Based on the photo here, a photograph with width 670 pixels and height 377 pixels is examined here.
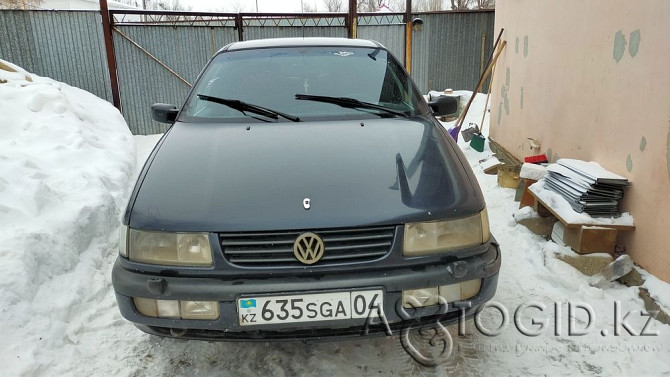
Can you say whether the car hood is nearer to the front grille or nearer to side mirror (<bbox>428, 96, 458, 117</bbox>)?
the front grille

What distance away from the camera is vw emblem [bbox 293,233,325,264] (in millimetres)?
1765

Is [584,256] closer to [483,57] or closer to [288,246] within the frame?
[288,246]

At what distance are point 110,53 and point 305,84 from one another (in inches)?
248

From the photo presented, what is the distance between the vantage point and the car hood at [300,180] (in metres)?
1.80

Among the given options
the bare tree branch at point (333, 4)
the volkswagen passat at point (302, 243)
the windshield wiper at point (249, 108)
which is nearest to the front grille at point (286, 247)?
the volkswagen passat at point (302, 243)

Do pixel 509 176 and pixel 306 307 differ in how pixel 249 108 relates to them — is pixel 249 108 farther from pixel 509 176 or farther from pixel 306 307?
pixel 509 176

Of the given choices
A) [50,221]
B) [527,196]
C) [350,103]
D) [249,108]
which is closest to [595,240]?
[527,196]

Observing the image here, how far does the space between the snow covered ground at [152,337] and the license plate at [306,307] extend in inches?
18.2

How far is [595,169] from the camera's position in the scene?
3.10m

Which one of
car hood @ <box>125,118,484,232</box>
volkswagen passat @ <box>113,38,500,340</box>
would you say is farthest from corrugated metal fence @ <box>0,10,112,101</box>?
volkswagen passat @ <box>113,38,500,340</box>

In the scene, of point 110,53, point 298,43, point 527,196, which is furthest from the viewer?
point 110,53

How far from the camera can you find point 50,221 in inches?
119

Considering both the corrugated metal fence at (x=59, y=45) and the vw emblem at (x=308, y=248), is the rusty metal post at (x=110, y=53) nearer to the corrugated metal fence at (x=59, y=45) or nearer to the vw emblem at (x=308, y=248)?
the corrugated metal fence at (x=59, y=45)

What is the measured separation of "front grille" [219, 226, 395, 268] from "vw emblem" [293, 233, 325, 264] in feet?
0.06
